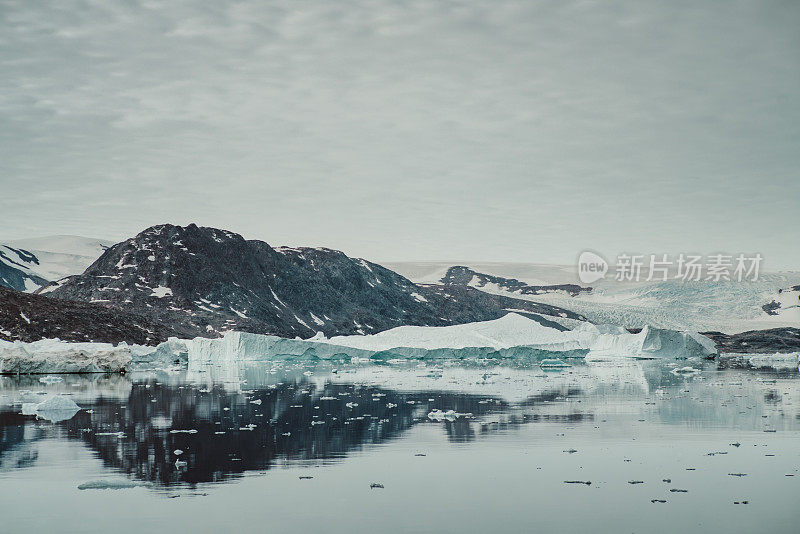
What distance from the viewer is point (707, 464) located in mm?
14258

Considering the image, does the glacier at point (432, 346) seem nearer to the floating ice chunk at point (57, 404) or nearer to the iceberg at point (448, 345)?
the iceberg at point (448, 345)

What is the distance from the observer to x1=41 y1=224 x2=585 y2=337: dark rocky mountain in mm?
142500

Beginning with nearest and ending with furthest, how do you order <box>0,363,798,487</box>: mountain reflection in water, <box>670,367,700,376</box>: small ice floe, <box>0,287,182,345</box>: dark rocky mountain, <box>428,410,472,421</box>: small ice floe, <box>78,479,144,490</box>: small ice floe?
<box>78,479,144,490</box>: small ice floe, <box>0,363,798,487</box>: mountain reflection in water, <box>428,410,472,421</box>: small ice floe, <box>670,367,700,376</box>: small ice floe, <box>0,287,182,345</box>: dark rocky mountain

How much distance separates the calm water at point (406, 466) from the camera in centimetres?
1038

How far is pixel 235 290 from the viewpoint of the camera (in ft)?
516

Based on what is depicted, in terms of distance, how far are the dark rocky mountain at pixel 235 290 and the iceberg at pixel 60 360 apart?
69180 mm

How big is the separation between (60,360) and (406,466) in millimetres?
39780

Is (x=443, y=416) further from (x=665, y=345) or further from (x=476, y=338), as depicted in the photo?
(x=665, y=345)

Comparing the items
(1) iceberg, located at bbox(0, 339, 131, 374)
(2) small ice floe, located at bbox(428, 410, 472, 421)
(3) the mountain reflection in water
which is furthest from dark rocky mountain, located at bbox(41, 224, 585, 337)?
(2) small ice floe, located at bbox(428, 410, 472, 421)

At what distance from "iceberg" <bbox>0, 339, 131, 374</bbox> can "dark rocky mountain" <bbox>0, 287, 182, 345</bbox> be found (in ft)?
82.9

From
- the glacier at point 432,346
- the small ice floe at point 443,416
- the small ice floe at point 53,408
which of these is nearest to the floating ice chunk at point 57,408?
the small ice floe at point 53,408

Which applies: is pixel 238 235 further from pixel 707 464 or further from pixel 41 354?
pixel 707 464

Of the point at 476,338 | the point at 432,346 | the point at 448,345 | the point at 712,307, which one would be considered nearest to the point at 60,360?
the point at 432,346

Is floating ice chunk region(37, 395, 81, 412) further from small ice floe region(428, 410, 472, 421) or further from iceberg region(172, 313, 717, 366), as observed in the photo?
iceberg region(172, 313, 717, 366)
